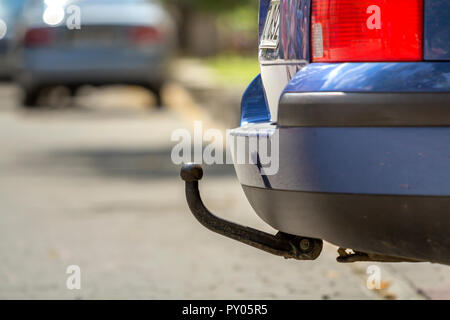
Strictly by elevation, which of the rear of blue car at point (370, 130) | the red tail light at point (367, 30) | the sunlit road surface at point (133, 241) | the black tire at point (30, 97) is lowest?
the black tire at point (30, 97)

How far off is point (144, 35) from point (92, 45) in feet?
2.32

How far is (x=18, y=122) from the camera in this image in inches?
615

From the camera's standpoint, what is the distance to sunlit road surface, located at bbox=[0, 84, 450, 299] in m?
5.47

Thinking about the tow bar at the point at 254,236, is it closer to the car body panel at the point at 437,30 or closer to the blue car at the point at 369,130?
the blue car at the point at 369,130

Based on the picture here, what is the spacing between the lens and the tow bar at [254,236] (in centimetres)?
394

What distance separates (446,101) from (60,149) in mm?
9306

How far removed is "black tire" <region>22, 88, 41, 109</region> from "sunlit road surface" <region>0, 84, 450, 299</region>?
405 cm

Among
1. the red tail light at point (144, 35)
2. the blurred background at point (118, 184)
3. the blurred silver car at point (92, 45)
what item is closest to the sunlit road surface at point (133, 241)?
the blurred background at point (118, 184)

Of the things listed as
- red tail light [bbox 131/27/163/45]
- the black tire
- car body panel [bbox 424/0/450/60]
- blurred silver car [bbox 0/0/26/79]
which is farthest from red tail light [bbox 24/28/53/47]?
car body panel [bbox 424/0/450/60]

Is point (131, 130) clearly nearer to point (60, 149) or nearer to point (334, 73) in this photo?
point (60, 149)

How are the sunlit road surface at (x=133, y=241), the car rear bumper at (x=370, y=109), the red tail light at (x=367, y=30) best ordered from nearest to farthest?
the car rear bumper at (x=370, y=109), the red tail light at (x=367, y=30), the sunlit road surface at (x=133, y=241)

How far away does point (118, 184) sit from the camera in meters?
9.48

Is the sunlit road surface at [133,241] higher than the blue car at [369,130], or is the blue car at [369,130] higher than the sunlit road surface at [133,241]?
the blue car at [369,130]

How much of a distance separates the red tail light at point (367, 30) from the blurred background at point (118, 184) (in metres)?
1.94
